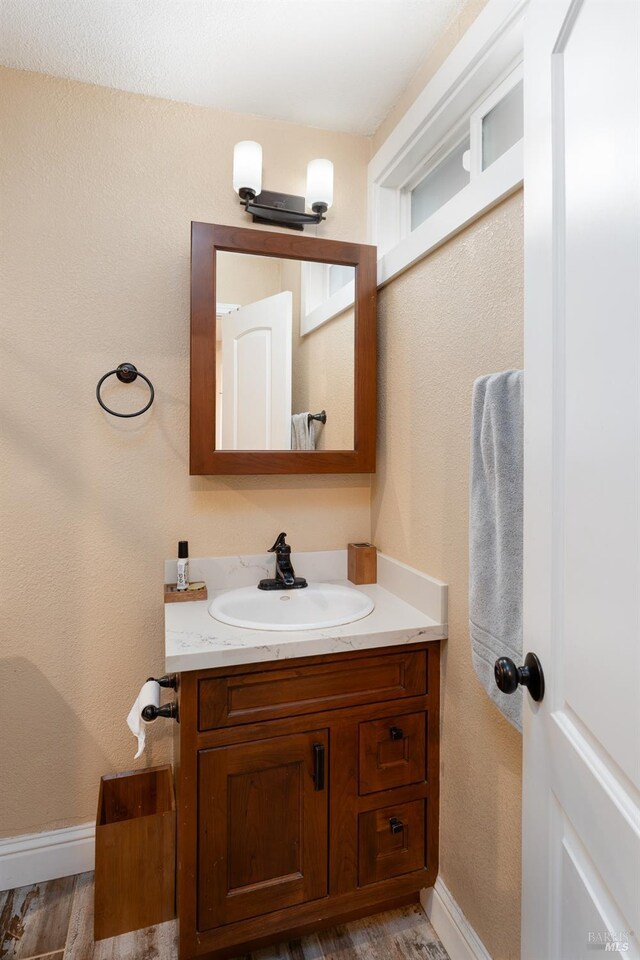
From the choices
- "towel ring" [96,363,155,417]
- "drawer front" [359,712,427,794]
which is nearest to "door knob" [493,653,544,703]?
"drawer front" [359,712,427,794]

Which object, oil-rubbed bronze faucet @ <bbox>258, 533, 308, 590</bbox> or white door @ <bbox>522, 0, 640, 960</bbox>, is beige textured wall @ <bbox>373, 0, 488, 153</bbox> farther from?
oil-rubbed bronze faucet @ <bbox>258, 533, 308, 590</bbox>

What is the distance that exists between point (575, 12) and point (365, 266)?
117 centimetres

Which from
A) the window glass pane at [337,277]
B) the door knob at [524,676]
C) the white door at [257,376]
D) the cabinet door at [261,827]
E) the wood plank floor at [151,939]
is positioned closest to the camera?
the door knob at [524,676]

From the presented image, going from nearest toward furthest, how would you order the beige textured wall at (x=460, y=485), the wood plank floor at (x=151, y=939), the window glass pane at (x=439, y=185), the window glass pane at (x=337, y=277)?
the beige textured wall at (x=460, y=485)
the wood plank floor at (x=151, y=939)
the window glass pane at (x=439, y=185)
the window glass pane at (x=337, y=277)

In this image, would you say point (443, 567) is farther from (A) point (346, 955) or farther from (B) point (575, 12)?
(B) point (575, 12)

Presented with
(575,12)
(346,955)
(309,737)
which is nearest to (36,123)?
(575,12)

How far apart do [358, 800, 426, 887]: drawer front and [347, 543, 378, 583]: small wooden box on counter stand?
2.28 feet

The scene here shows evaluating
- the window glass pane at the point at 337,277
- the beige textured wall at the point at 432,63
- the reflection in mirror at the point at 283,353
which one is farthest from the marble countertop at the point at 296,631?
the beige textured wall at the point at 432,63

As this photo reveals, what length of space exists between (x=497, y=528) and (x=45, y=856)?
5.78 ft

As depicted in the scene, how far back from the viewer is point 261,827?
1.37 metres

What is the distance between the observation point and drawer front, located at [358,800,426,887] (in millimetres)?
1448

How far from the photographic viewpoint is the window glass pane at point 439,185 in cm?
164

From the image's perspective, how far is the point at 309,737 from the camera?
1.39m

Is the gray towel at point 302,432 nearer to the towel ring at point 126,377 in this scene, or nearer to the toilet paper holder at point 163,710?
the towel ring at point 126,377
